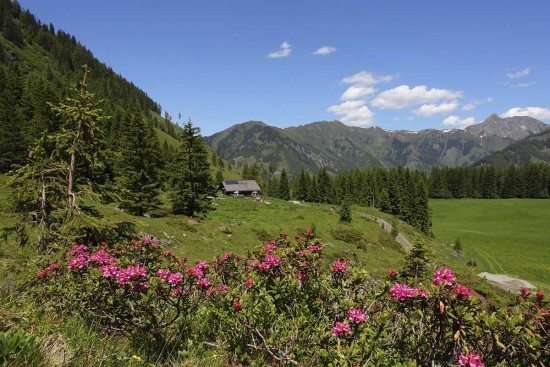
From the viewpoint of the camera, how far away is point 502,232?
9269cm

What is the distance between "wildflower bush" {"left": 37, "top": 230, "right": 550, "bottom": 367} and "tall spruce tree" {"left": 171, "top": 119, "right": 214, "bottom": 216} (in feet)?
124

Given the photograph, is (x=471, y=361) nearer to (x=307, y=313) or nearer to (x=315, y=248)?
(x=307, y=313)

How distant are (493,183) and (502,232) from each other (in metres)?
70.7

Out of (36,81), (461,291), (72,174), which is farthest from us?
(36,81)

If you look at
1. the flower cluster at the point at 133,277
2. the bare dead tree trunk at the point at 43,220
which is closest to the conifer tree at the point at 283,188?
the bare dead tree trunk at the point at 43,220

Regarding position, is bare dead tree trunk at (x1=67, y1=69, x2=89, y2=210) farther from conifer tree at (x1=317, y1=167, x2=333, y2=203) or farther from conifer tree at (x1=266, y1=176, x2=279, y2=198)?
conifer tree at (x1=266, y1=176, x2=279, y2=198)

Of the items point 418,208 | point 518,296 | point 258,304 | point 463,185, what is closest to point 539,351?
point 518,296

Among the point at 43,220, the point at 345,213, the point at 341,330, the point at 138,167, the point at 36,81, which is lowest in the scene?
the point at 345,213

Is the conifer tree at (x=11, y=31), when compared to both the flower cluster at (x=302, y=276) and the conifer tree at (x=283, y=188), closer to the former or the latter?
the conifer tree at (x=283, y=188)

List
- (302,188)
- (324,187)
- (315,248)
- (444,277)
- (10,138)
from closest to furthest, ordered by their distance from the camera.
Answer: (444,277), (315,248), (10,138), (302,188), (324,187)

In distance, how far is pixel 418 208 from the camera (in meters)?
96.0

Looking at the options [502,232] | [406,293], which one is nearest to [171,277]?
[406,293]

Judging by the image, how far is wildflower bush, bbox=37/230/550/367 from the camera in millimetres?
4102

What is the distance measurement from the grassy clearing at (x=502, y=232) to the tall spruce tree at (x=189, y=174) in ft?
154
